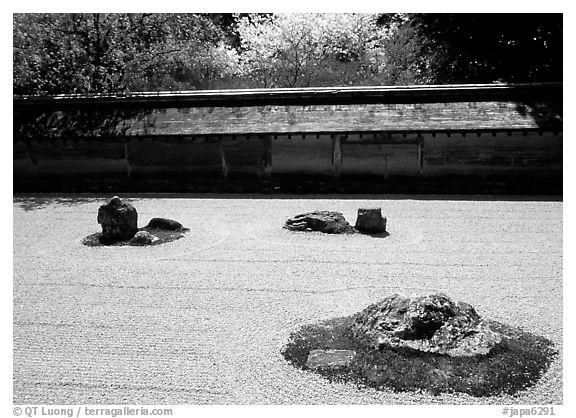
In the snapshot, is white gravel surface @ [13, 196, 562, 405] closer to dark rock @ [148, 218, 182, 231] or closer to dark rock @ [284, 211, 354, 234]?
dark rock @ [284, 211, 354, 234]

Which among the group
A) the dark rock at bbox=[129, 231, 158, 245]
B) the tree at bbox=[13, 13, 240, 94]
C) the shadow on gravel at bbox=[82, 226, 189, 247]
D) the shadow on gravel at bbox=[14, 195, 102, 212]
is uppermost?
the tree at bbox=[13, 13, 240, 94]

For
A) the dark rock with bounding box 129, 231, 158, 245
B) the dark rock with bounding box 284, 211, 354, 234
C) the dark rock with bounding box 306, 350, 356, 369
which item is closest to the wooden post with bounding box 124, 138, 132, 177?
the dark rock with bounding box 129, 231, 158, 245

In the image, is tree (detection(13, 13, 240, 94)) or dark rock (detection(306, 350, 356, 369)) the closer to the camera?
dark rock (detection(306, 350, 356, 369))

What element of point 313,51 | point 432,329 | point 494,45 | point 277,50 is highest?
point 277,50

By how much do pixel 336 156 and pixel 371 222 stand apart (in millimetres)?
5708

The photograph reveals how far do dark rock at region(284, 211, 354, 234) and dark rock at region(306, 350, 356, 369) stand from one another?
18.1 ft

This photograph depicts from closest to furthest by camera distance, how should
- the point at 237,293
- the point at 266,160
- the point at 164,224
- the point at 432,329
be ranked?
the point at 432,329 < the point at 237,293 < the point at 164,224 < the point at 266,160

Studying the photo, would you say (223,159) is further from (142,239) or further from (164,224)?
(142,239)

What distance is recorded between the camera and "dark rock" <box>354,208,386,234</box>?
1077cm

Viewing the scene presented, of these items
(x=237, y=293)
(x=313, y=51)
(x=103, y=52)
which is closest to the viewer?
(x=237, y=293)

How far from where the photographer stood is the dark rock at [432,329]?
17.2 ft

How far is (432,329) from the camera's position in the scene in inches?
211

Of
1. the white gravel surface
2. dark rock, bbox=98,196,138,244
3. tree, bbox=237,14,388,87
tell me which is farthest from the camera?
tree, bbox=237,14,388,87

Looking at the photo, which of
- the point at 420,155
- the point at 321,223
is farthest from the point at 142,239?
the point at 420,155
